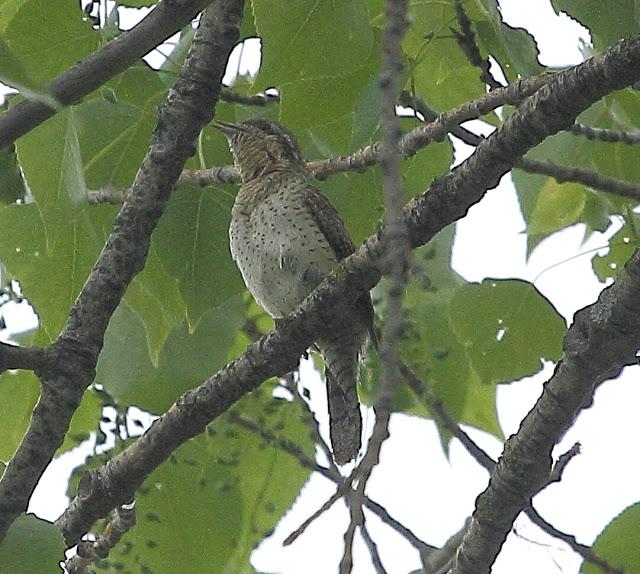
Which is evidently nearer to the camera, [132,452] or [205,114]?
[205,114]

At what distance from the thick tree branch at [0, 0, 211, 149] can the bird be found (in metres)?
1.82

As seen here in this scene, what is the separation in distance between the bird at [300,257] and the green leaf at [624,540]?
1340 mm

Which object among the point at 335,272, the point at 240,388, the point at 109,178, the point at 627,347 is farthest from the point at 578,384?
the point at 109,178

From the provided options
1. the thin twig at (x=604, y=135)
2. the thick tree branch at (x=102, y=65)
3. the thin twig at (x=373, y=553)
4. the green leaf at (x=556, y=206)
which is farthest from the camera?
the green leaf at (x=556, y=206)

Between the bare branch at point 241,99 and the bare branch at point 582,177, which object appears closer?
the bare branch at point 582,177

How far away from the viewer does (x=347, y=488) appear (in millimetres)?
1013

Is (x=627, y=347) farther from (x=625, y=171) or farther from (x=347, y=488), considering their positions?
(x=347, y=488)

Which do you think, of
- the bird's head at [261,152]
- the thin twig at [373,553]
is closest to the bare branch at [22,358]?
the thin twig at [373,553]

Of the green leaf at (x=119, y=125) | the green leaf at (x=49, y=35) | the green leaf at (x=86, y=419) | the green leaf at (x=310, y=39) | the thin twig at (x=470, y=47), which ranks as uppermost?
the thin twig at (x=470, y=47)

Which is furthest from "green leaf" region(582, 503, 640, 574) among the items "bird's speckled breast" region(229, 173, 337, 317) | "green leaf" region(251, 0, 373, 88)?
"bird's speckled breast" region(229, 173, 337, 317)

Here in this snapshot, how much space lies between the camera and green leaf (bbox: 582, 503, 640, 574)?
1.94 m

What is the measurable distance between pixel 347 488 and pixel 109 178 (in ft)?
4.66

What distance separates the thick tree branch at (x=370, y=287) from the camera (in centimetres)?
169

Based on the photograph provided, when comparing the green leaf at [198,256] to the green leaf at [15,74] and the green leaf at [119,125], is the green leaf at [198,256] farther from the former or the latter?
the green leaf at [15,74]
